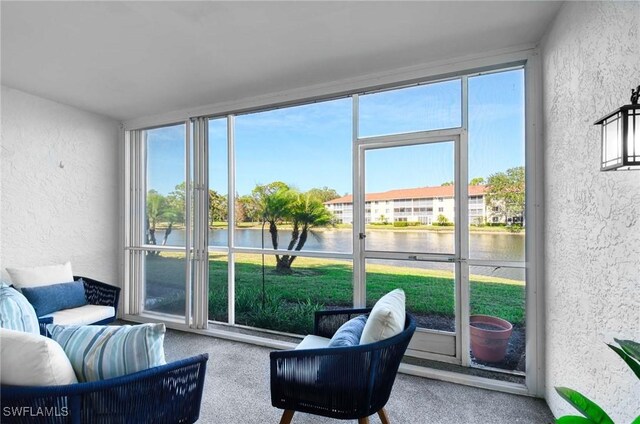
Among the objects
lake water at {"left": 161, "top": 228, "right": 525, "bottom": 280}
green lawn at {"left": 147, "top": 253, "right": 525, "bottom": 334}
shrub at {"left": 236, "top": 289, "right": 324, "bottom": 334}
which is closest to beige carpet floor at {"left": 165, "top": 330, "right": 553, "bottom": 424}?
green lawn at {"left": 147, "top": 253, "right": 525, "bottom": 334}

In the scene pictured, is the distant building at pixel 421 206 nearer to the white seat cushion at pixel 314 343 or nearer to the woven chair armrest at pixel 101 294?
the white seat cushion at pixel 314 343

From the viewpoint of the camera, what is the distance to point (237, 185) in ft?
11.8

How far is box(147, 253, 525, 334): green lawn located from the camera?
280 centimetres

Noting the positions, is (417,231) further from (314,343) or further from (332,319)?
(314,343)

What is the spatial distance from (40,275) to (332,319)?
2821 millimetres

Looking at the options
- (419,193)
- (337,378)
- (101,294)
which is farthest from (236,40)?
(101,294)

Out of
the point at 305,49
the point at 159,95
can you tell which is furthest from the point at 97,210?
the point at 305,49

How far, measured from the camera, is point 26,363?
114cm

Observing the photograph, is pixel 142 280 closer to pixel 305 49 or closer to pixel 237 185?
pixel 237 185

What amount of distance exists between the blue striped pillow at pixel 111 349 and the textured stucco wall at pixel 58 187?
102 inches

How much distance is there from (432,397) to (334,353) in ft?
3.93

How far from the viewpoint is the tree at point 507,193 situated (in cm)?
245

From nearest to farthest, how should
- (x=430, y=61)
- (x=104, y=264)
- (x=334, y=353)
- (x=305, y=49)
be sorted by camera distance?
1. (x=334, y=353)
2. (x=305, y=49)
3. (x=430, y=61)
4. (x=104, y=264)

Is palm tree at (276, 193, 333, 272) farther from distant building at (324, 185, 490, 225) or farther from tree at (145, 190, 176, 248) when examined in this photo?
tree at (145, 190, 176, 248)
